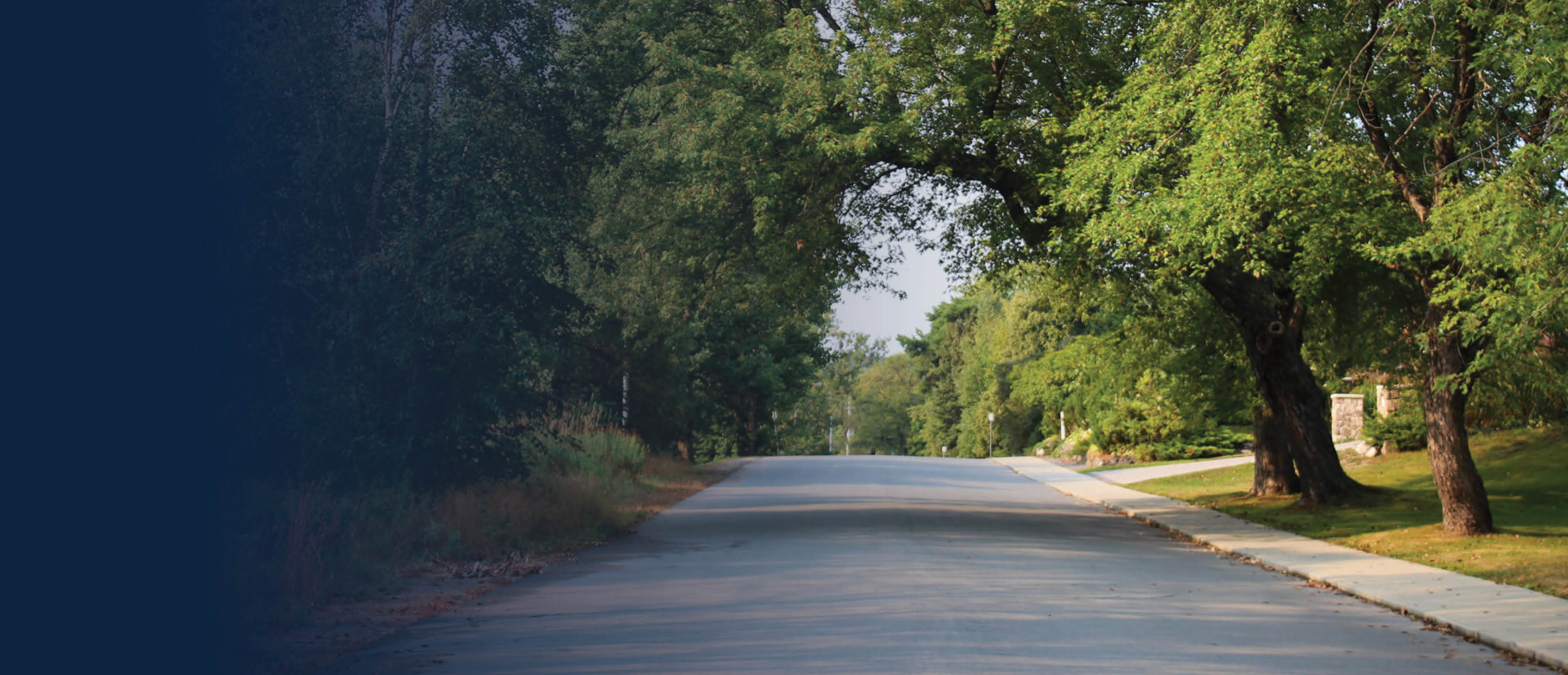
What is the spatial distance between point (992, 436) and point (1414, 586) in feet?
212

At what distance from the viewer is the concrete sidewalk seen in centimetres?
1021

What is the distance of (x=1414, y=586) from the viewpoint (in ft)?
43.6

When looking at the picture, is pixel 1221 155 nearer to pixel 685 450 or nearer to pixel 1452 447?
pixel 1452 447

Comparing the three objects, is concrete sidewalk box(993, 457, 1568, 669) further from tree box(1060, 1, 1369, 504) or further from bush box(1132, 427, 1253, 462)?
bush box(1132, 427, 1253, 462)

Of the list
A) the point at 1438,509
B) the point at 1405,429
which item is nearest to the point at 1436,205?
the point at 1438,509

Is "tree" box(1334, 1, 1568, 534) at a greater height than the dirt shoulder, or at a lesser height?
greater

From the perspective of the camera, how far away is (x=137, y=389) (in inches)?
423

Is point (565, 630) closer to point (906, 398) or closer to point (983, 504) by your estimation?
point (983, 504)

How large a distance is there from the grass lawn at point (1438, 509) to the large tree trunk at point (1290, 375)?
0.57 metres

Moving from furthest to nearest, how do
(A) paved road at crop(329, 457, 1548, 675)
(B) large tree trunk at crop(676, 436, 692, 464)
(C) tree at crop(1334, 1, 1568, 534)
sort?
(B) large tree trunk at crop(676, 436, 692, 464) < (C) tree at crop(1334, 1, 1568, 534) < (A) paved road at crop(329, 457, 1548, 675)

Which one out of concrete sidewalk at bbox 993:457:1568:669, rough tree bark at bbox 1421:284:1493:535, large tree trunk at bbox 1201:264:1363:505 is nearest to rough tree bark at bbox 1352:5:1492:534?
rough tree bark at bbox 1421:284:1493:535

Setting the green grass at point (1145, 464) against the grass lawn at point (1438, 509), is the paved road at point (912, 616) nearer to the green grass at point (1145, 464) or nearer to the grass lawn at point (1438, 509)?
the grass lawn at point (1438, 509)

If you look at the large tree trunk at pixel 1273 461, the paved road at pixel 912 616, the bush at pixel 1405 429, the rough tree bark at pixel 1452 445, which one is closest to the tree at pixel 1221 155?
the rough tree bark at pixel 1452 445

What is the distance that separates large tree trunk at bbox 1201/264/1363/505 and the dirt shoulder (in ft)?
39.8
